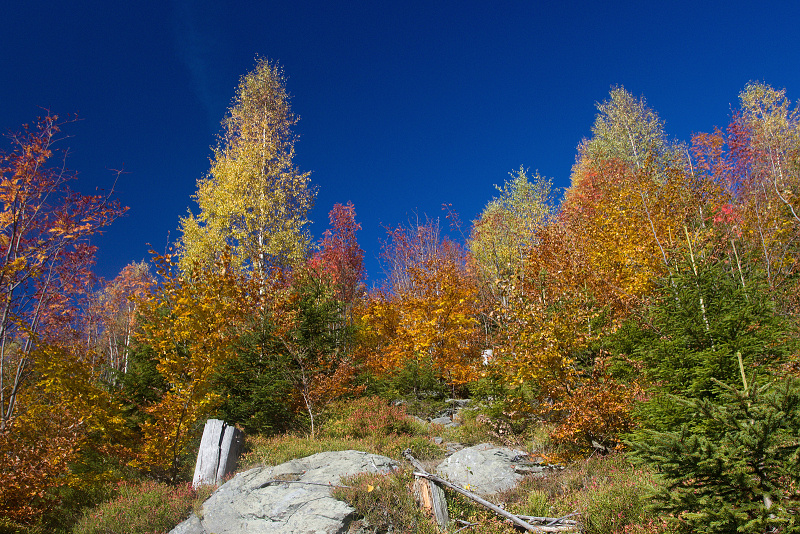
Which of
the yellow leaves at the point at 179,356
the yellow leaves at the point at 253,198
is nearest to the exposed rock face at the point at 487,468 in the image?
the yellow leaves at the point at 179,356

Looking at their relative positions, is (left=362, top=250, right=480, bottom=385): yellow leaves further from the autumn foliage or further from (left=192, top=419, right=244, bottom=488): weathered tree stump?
(left=192, top=419, right=244, bottom=488): weathered tree stump

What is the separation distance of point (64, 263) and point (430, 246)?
16470mm

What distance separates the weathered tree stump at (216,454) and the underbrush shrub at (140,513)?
0.38 metres

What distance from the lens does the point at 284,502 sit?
5820 millimetres

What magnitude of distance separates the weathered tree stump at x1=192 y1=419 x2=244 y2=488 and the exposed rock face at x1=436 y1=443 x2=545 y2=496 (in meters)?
4.04

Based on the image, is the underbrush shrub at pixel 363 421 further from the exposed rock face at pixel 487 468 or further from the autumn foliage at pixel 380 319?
the exposed rock face at pixel 487 468

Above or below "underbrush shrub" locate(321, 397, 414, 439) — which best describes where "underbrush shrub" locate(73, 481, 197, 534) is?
below

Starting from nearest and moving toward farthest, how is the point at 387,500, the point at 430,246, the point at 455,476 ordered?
the point at 387,500 → the point at 455,476 → the point at 430,246

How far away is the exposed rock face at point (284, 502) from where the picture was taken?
5.32 m

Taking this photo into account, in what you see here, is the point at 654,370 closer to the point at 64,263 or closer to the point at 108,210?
the point at 108,210

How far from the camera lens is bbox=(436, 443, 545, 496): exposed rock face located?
6.48 meters

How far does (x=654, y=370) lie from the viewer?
5.11 m

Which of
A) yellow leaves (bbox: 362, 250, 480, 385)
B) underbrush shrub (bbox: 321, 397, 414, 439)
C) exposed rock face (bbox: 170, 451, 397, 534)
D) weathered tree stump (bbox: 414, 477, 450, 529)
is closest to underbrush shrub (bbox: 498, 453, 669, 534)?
weathered tree stump (bbox: 414, 477, 450, 529)

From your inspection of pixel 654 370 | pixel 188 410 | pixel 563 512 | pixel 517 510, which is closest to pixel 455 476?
pixel 517 510
